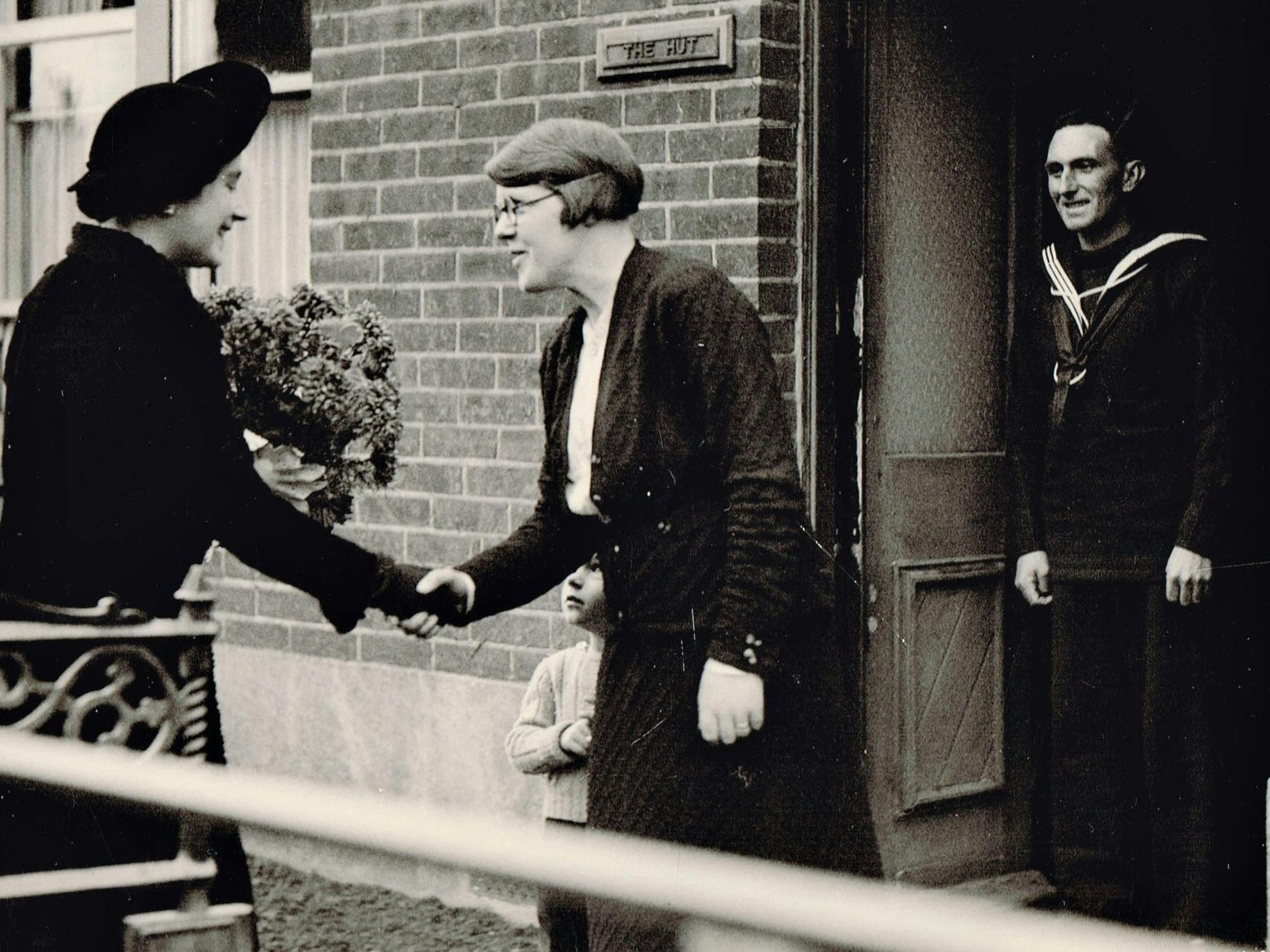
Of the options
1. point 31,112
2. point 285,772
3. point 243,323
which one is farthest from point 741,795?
point 31,112

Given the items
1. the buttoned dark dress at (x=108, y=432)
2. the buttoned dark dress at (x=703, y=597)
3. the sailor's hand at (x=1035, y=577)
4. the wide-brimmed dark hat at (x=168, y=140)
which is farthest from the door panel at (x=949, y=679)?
the buttoned dark dress at (x=108, y=432)

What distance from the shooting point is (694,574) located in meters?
4.57

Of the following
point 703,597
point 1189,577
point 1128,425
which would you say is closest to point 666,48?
point 1128,425

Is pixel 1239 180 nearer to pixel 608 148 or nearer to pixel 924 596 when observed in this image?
pixel 924 596

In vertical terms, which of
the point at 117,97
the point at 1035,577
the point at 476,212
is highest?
the point at 117,97

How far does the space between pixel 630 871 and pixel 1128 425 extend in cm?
475

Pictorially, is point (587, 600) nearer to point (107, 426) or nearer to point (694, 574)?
point (694, 574)

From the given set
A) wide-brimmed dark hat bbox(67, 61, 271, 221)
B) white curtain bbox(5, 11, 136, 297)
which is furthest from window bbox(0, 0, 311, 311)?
wide-brimmed dark hat bbox(67, 61, 271, 221)

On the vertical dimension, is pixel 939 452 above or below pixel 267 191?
below

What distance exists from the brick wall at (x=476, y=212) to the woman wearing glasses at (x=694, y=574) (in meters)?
1.40

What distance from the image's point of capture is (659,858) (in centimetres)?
165

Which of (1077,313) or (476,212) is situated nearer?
(1077,313)

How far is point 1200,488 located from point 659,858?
4547 millimetres

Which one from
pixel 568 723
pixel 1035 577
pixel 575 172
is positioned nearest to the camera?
pixel 575 172
